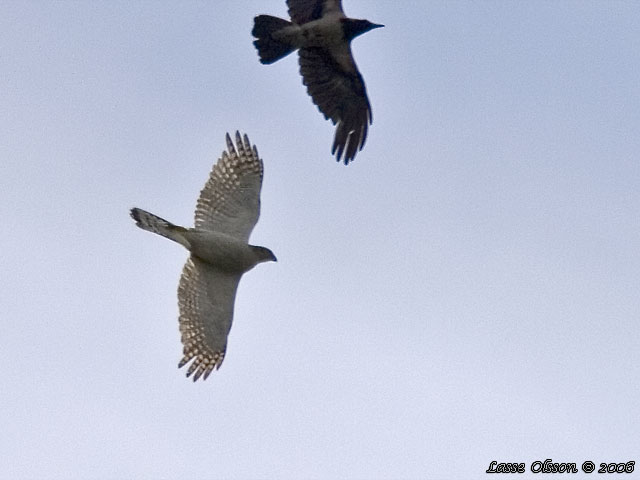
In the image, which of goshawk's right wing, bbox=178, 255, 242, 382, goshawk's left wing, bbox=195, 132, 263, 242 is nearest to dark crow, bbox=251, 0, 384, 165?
goshawk's left wing, bbox=195, 132, 263, 242

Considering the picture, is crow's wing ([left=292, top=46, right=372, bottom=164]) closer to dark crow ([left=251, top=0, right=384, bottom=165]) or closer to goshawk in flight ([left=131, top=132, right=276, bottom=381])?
dark crow ([left=251, top=0, right=384, bottom=165])

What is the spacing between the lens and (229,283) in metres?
13.3

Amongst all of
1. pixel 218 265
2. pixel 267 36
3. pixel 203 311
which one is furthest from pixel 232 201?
pixel 267 36

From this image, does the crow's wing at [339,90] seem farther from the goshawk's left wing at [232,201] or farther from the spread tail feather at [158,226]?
the spread tail feather at [158,226]

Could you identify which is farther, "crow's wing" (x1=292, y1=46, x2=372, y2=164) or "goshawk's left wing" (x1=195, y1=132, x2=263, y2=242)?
"crow's wing" (x1=292, y1=46, x2=372, y2=164)

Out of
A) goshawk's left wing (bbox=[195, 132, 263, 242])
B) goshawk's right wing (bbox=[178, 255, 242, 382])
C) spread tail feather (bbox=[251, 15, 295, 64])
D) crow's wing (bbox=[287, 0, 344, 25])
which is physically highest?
crow's wing (bbox=[287, 0, 344, 25])

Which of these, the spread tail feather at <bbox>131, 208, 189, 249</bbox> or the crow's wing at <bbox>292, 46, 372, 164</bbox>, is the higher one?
the crow's wing at <bbox>292, 46, 372, 164</bbox>

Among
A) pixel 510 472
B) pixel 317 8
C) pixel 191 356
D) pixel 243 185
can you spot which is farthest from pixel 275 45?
pixel 510 472

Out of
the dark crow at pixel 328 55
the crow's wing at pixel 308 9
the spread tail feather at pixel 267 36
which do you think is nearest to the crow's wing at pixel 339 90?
the dark crow at pixel 328 55

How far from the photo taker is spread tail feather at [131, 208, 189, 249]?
1268cm

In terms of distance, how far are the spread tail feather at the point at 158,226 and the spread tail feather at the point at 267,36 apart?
232 cm

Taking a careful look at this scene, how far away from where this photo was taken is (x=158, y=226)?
12.8m

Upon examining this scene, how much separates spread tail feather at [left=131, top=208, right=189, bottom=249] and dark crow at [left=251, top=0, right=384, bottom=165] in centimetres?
220

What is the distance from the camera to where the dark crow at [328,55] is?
13.8 m
